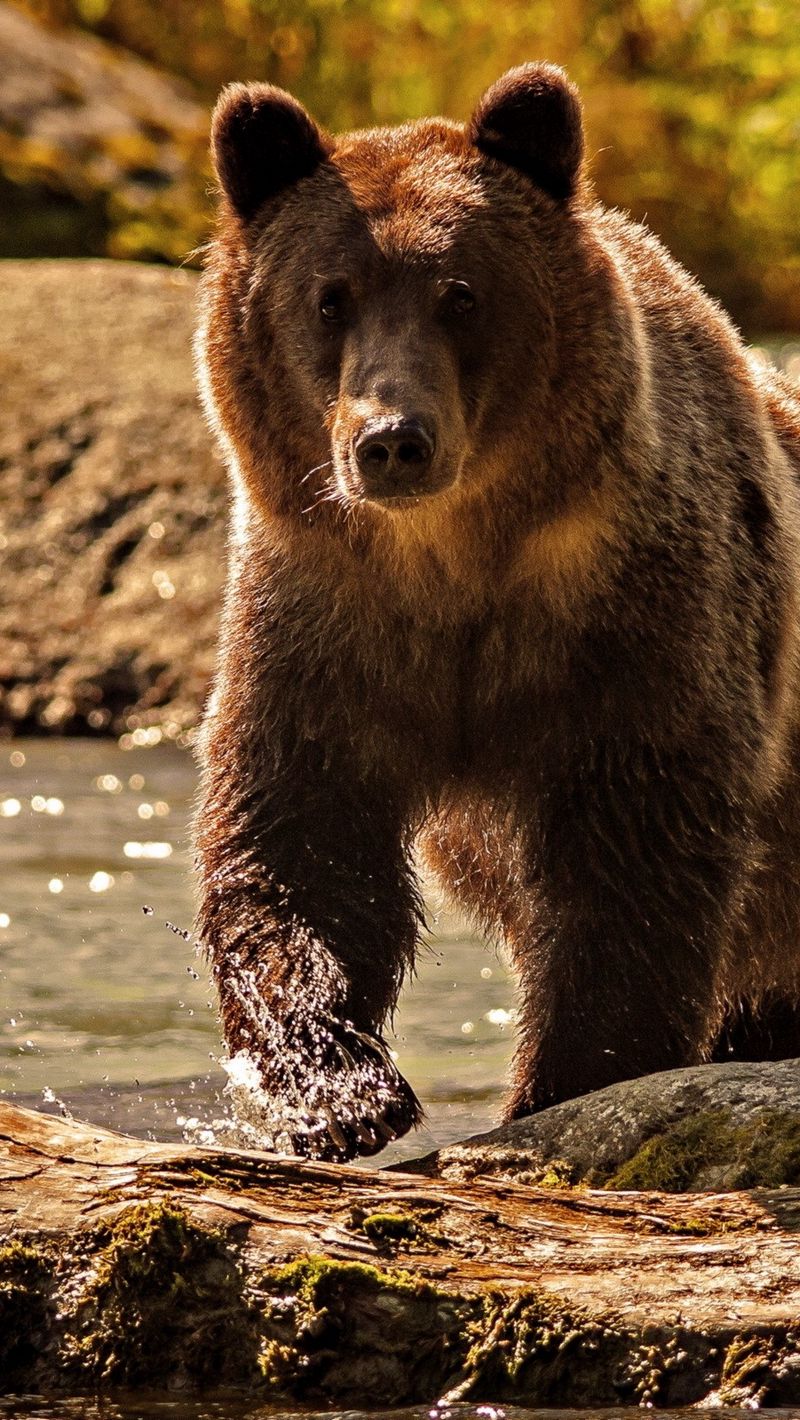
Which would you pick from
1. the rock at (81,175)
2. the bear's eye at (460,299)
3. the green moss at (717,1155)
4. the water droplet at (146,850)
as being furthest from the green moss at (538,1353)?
the rock at (81,175)

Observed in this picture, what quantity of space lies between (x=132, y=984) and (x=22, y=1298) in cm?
343

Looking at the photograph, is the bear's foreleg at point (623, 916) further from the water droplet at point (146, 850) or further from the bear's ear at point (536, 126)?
the water droplet at point (146, 850)

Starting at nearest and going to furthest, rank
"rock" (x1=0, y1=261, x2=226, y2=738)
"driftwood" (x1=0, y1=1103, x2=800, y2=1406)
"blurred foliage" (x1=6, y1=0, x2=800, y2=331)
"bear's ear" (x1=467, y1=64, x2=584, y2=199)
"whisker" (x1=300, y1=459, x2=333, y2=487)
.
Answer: "driftwood" (x1=0, y1=1103, x2=800, y2=1406) → "whisker" (x1=300, y1=459, x2=333, y2=487) → "bear's ear" (x1=467, y1=64, x2=584, y2=199) → "rock" (x1=0, y1=261, x2=226, y2=738) → "blurred foliage" (x1=6, y1=0, x2=800, y2=331)

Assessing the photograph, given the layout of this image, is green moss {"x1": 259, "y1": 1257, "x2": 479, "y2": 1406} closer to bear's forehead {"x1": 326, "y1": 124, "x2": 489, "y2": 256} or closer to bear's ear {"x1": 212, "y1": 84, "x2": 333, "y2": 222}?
bear's forehead {"x1": 326, "y1": 124, "x2": 489, "y2": 256}

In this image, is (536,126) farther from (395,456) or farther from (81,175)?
(81,175)

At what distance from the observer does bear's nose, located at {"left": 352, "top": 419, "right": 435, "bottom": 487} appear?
4.94 metres

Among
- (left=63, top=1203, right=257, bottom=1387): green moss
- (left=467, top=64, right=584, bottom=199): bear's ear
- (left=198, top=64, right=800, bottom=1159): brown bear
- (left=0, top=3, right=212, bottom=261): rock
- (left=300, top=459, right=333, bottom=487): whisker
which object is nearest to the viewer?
(left=63, top=1203, right=257, bottom=1387): green moss

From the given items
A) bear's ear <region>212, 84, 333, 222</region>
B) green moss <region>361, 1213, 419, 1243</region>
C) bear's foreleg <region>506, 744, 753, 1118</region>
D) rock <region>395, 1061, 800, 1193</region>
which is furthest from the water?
bear's ear <region>212, 84, 333, 222</region>

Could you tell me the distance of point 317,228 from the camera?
18.2 ft

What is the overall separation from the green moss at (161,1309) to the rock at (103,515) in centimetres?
724

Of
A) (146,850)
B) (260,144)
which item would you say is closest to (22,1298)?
(260,144)

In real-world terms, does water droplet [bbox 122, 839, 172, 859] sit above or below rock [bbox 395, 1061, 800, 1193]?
below

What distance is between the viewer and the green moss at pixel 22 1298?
3906 mm

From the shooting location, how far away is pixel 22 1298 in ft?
12.9
